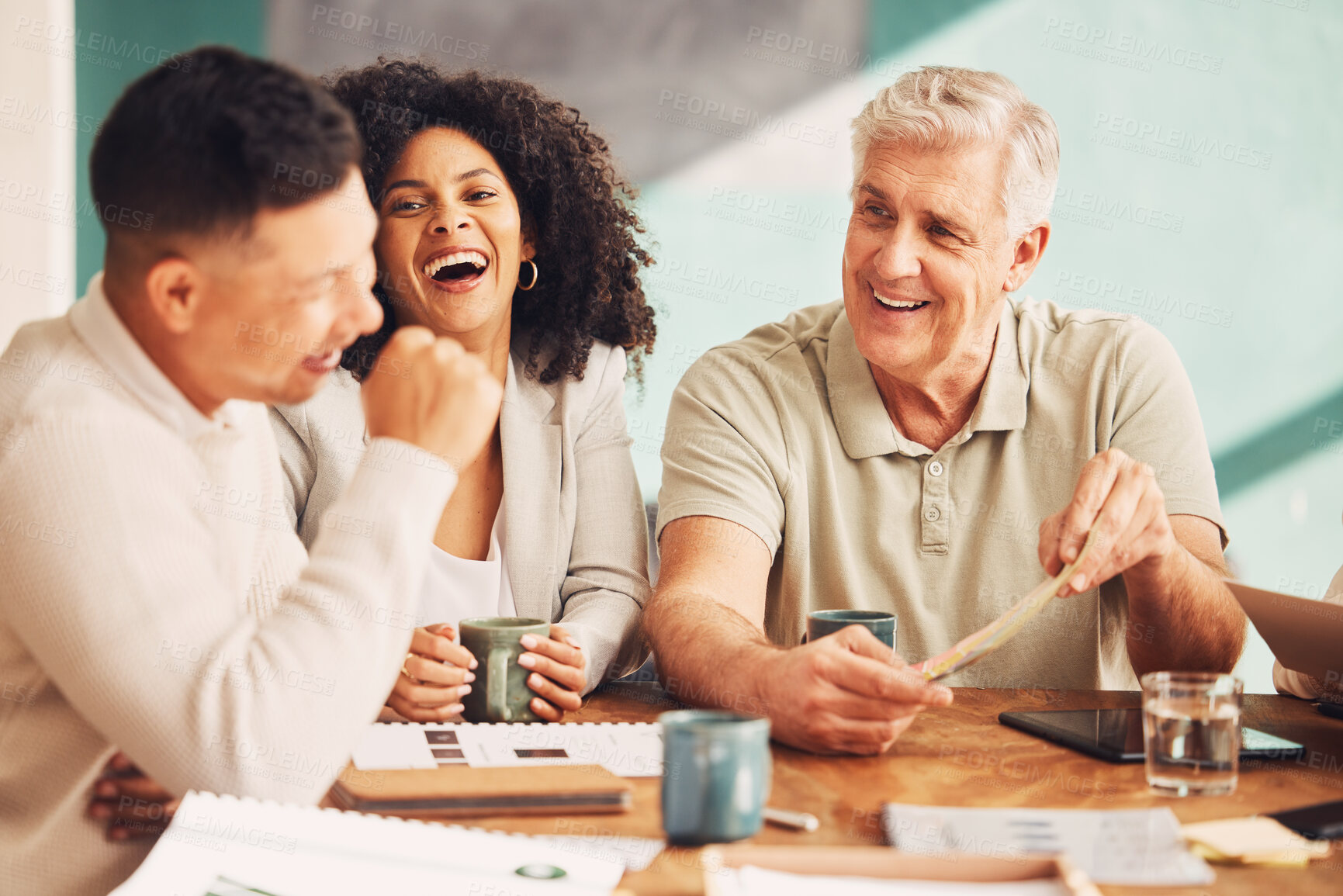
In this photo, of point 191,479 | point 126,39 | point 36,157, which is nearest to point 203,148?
point 191,479

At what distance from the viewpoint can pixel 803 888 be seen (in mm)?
723

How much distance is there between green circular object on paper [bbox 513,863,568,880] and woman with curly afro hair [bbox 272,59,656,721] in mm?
701

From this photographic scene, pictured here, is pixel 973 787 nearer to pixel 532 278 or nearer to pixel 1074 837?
pixel 1074 837

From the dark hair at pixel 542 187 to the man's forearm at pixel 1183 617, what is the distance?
95 cm

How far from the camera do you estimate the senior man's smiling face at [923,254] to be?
65.9 inches

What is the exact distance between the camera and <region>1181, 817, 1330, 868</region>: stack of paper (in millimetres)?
833

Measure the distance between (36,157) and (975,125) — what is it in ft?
8.46

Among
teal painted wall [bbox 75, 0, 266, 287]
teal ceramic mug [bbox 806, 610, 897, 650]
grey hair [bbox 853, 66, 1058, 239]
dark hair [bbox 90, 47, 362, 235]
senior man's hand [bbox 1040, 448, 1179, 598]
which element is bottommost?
teal ceramic mug [bbox 806, 610, 897, 650]

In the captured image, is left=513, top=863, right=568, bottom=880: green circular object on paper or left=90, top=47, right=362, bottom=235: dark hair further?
left=90, top=47, right=362, bottom=235: dark hair

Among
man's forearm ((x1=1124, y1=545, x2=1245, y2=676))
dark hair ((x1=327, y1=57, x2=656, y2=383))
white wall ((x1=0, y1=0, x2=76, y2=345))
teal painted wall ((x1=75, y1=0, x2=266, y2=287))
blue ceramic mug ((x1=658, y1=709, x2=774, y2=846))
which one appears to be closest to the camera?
blue ceramic mug ((x1=658, y1=709, x2=774, y2=846))

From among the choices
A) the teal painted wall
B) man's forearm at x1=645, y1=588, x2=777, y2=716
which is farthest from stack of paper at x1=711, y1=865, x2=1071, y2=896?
the teal painted wall

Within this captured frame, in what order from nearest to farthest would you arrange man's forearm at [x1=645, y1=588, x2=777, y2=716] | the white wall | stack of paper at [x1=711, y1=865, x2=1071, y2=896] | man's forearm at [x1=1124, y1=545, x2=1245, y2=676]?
stack of paper at [x1=711, y1=865, x2=1071, y2=896] < man's forearm at [x1=645, y1=588, x2=777, y2=716] < man's forearm at [x1=1124, y1=545, x2=1245, y2=676] < the white wall

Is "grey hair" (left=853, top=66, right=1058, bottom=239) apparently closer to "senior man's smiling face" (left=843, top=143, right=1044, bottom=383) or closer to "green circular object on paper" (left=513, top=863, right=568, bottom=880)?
"senior man's smiling face" (left=843, top=143, right=1044, bottom=383)

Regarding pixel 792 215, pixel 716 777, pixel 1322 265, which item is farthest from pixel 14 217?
pixel 1322 265
